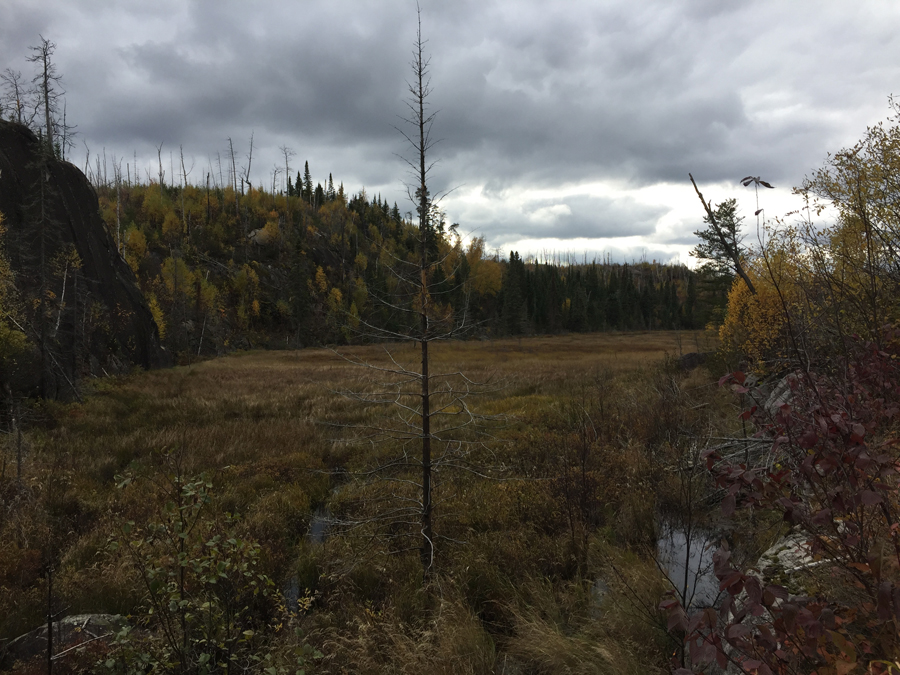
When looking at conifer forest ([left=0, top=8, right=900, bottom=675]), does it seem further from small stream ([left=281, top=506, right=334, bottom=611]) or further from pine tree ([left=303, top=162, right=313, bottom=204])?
pine tree ([left=303, top=162, right=313, bottom=204])

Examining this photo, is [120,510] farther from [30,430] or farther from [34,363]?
[34,363]

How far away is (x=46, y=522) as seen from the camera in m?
6.87

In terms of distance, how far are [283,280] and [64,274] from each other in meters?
50.2

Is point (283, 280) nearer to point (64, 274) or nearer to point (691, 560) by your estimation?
point (64, 274)

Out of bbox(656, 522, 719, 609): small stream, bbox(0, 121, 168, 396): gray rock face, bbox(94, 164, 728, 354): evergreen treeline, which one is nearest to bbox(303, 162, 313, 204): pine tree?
bbox(94, 164, 728, 354): evergreen treeline

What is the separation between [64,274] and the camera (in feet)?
66.0

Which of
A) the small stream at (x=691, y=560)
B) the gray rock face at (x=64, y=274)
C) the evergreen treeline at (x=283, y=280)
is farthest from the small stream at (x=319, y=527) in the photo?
the evergreen treeline at (x=283, y=280)

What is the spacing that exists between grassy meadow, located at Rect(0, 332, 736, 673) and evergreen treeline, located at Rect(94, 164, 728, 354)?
104 feet

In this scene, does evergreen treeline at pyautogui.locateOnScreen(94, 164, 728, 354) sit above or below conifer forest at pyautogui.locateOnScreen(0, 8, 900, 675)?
above

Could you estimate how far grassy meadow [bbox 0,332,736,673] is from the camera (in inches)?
167

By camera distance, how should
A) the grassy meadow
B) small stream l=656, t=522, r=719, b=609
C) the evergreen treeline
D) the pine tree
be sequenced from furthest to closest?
the pine tree < the evergreen treeline < small stream l=656, t=522, r=719, b=609 < the grassy meadow

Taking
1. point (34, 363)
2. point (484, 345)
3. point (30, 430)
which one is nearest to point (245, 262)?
point (484, 345)

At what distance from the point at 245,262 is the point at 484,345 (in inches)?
1564

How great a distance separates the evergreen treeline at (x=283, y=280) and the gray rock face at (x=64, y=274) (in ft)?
38.7
